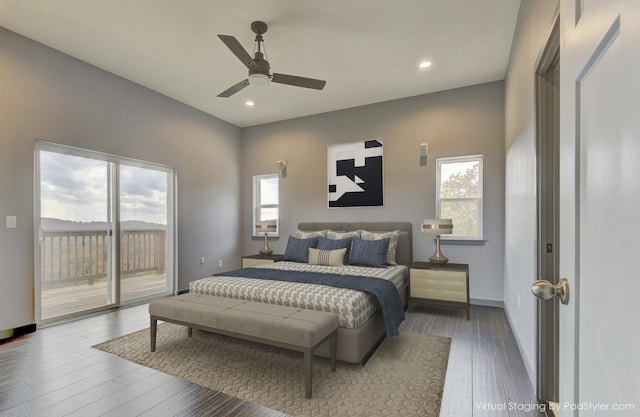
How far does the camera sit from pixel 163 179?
490cm

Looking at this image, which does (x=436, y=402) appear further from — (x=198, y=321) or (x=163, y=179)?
(x=163, y=179)

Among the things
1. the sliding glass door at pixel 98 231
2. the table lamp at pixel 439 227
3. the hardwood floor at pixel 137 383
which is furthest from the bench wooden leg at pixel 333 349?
the sliding glass door at pixel 98 231

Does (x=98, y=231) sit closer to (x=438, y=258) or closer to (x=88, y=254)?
(x=88, y=254)

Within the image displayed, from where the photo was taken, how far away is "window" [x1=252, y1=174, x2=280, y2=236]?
237 inches

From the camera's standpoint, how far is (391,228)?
187 inches

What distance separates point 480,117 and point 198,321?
172 inches

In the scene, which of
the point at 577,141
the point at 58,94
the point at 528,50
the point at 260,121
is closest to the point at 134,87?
the point at 58,94

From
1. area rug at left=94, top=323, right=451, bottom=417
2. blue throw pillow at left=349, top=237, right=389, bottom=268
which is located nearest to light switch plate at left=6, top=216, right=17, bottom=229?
area rug at left=94, top=323, right=451, bottom=417

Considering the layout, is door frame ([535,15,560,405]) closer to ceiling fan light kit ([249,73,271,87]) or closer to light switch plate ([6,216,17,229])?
ceiling fan light kit ([249,73,271,87])

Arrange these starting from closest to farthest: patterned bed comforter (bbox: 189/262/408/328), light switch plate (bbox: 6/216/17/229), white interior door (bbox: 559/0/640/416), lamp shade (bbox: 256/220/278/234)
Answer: white interior door (bbox: 559/0/640/416) < patterned bed comforter (bbox: 189/262/408/328) < light switch plate (bbox: 6/216/17/229) < lamp shade (bbox: 256/220/278/234)

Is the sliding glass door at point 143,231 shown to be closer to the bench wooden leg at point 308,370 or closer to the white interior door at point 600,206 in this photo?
the bench wooden leg at point 308,370

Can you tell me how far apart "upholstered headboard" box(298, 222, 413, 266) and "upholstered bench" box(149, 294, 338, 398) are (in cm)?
238

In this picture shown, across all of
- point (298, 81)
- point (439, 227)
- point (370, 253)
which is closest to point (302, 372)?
point (370, 253)

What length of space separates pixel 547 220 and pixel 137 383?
124 inches
